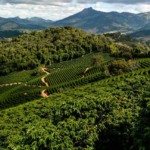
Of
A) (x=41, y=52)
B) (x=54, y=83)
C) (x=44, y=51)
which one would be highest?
(x=44, y=51)

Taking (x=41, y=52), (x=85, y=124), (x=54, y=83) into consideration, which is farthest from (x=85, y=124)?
(x=41, y=52)

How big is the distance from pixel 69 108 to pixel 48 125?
8.74 m

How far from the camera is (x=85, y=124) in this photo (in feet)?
144

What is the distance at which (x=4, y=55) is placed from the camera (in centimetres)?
17888

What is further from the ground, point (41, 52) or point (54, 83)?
point (41, 52)

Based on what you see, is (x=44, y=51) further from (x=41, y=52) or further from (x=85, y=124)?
(x=85, y=124)

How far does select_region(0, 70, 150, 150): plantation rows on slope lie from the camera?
37.5 meters

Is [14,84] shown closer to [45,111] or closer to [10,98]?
[10,98]

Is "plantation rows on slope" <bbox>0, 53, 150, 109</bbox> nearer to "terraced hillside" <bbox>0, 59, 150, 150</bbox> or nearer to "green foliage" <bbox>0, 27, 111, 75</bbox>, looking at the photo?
"green foliage" <bbox>0, 27, 111, 75</bbox>

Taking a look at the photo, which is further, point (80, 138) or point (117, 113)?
point (117, 113)

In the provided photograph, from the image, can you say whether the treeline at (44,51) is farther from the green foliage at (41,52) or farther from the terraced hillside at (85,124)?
the terraced hillside at (85,124)

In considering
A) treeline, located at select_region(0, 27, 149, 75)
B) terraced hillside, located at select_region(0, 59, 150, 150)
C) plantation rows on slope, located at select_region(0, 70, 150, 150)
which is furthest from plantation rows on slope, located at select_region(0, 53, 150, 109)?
terraced hillside, located at select_region(0, 59, 150, 150)

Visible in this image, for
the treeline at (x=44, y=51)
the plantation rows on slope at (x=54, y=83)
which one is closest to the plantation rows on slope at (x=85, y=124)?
the plantation rows on slope at (x=54, y=83)

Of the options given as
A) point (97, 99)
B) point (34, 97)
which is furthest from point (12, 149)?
point (34, 97)
